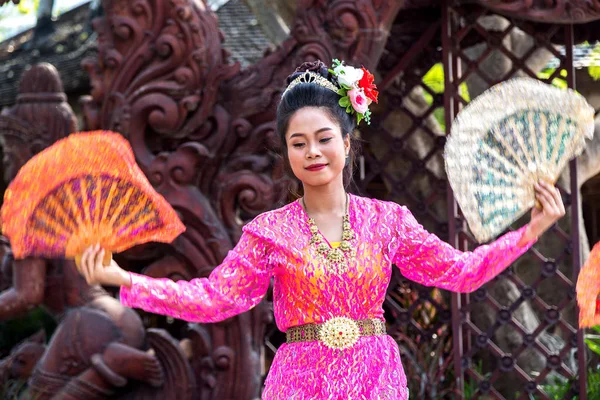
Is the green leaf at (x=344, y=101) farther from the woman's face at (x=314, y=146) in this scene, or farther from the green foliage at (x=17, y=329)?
the green foliage at (x=17, y=329)

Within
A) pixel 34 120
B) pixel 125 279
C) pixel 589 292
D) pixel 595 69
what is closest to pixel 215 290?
pixel 125 279

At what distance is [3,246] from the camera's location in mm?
5340

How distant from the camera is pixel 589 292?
309cm

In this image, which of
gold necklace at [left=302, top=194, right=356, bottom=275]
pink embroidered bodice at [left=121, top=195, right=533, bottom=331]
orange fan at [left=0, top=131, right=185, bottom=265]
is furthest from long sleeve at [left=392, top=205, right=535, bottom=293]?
orange fan at [left=0, top=131, right=185, bottom=265]

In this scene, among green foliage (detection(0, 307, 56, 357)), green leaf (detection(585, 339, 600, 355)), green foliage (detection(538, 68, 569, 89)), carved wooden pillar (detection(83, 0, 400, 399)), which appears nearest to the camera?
carved wooden pillar (detection(83, 0, 400, 399))

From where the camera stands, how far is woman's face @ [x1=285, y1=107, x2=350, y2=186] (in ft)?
10.0

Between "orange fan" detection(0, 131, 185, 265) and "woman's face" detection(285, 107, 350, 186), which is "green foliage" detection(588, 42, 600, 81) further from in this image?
"orange fan" detection(0, 131, 185, 265)

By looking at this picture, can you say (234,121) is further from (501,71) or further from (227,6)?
(227,6)

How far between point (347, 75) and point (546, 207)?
73cm

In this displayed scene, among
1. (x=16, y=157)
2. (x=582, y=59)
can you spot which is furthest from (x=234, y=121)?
(x=582, y=59)

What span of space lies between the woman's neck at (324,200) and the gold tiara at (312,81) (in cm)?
31

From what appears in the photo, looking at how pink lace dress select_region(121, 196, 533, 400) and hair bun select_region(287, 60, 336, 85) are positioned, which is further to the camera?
hair bun select_region(287, 60, 336, 85)

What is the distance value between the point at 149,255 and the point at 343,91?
87.4 inches

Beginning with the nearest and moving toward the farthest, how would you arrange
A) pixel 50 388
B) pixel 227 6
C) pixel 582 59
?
pixel 50 388, pixel 582 59, pixel 227 6
